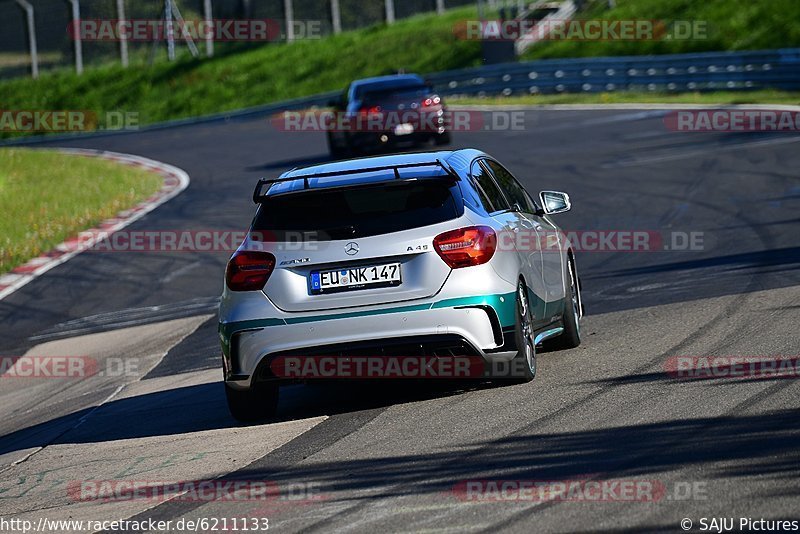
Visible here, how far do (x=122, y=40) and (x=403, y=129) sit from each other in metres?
26.8

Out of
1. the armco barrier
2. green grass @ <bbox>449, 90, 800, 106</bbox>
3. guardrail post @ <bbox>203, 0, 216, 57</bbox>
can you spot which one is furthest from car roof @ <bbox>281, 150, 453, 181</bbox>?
guardrail post @ <bbox>203, 0, 216, 57</bbox>

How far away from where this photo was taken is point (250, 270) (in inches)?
320

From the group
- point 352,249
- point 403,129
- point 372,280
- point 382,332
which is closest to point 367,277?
point 372,280

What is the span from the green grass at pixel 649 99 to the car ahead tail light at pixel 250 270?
868 inches

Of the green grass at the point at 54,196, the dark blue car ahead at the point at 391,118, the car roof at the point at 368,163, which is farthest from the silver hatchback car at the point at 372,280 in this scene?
the dark blue car ahead at the point at 391,118

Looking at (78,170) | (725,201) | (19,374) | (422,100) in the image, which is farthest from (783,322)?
(78,170)

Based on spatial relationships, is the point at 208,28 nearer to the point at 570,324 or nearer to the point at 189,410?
the point at 570,324

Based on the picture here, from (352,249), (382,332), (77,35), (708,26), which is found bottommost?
(382,332)

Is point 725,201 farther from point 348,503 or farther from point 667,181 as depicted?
point 348,503

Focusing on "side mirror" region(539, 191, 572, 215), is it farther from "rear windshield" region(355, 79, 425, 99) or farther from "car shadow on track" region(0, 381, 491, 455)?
"rear windshield" region(355, 79, 425, 99)

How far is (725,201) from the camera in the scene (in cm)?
1728

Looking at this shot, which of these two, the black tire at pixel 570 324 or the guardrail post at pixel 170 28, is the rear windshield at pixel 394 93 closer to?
the black tire at pixel 570 324

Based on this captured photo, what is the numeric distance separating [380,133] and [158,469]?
65.7ft

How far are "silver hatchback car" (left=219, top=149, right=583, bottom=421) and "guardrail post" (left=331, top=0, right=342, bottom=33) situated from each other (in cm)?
4260
